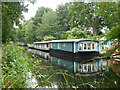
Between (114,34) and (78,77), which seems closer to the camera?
(114,34)

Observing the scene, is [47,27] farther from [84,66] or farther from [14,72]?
[14,72]

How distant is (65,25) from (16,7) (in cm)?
112

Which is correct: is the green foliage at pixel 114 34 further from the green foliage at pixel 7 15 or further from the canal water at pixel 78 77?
the green foliage at pixel 7 15

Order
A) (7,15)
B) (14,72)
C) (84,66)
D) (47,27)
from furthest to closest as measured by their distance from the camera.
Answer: (47,27), (84,66), (7,15), (14,72)

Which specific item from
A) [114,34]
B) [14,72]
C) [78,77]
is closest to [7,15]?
[14,72]

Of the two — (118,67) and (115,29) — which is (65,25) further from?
(115,29)

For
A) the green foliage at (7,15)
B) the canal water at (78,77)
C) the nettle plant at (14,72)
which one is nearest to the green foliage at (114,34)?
the canal water at (78,77)

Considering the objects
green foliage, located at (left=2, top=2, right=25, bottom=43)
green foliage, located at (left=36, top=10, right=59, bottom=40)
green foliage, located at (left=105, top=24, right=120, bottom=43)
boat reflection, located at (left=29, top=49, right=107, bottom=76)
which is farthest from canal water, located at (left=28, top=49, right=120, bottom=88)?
green foliage, located at (left=36, top=10, right=59, bottom=40)

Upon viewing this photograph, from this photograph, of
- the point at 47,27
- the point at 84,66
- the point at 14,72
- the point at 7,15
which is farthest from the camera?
the point at 47,27

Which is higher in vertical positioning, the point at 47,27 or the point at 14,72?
the point at 47,27

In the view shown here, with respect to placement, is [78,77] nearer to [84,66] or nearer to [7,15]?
[84,66]


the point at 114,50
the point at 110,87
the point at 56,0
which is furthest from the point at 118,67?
the point at 56,0

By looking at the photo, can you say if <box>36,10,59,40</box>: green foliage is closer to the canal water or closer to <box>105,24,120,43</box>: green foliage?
the canal water

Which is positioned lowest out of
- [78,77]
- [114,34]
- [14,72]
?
[78,77]
